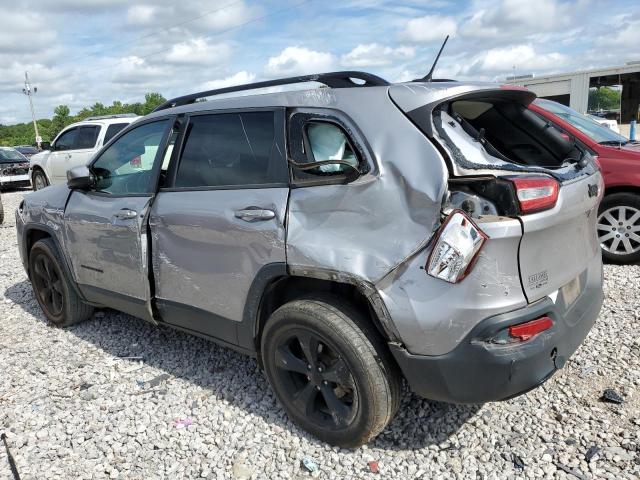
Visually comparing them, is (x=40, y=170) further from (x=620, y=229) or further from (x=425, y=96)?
(x=425, y=96)

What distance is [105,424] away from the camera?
3.12 metres

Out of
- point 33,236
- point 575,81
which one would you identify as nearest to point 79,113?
point 575,81

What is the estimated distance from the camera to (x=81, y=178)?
155 inches

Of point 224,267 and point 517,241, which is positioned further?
point 224,267

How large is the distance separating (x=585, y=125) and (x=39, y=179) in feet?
42.7

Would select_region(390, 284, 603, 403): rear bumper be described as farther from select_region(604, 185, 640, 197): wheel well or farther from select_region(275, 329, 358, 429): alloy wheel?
select_region(604, 185, 640, 197): wheel well

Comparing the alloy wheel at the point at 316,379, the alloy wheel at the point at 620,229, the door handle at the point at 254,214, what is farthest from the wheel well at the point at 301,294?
the alloy wheel at the point at 620,229

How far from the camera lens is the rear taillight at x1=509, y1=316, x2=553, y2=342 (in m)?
2.25

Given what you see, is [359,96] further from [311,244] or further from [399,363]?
[399,363]

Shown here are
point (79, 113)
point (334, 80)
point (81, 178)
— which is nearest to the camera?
point (334, 80)

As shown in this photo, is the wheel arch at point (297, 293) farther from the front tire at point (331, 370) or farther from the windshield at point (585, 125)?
the windshield at point (585, 125)

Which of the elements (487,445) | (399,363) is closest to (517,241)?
(399,363)

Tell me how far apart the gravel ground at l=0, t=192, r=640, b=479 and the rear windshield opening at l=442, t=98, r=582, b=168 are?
4.55ft

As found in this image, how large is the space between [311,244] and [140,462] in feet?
4.89
